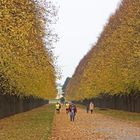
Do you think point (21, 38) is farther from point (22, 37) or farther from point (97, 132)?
point (97, 132)

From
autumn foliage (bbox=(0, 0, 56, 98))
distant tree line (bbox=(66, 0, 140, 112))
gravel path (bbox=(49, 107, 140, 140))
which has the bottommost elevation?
gravel path (bbox=(49, 107, 140, 140))

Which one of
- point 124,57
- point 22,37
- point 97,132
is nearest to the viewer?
point 22,37

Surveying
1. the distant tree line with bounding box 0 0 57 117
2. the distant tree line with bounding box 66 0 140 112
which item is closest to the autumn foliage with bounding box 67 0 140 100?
the distant tree line with bounding box 66 0 140 112

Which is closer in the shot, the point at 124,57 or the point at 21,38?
the point at 21,38

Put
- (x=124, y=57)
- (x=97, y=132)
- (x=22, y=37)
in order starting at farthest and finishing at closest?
(x=124, y=57) → (x=97, y=132) → (x=22, y=37)

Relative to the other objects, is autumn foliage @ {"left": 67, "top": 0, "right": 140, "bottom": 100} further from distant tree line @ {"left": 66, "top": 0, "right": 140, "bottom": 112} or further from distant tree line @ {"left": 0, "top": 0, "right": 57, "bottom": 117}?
distant tree line @ {"left": 0, "top": 0, "right": 57, "bottom": 117}

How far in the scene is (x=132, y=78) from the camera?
5153 centimetres

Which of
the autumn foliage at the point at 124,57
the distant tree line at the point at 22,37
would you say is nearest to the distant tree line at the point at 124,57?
the autumn foliage at the point at 124,57

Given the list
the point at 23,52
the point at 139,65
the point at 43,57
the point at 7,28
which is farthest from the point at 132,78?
the point at 7,28

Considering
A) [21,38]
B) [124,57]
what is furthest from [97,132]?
[124,57]

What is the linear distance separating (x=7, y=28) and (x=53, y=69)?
2011 cm

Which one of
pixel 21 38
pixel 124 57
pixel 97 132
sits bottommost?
pixel 97 132

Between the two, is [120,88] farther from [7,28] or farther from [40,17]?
[7,28]

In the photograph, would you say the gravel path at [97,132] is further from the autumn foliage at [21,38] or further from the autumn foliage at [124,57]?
the autumn foliage at [124,57]
